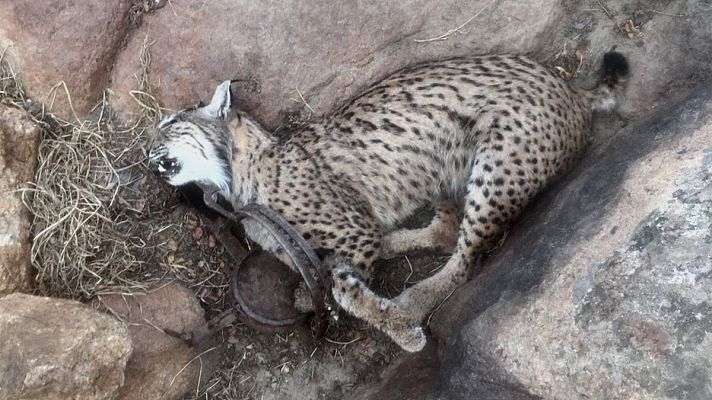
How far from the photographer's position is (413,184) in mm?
4004

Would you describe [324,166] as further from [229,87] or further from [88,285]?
[88,285]

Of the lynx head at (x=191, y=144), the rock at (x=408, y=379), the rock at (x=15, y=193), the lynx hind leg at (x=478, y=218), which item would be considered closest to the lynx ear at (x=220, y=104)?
the lynx head at (x=191, y=144)

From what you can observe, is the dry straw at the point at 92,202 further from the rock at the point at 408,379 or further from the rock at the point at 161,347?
the rock at the point at 408,379

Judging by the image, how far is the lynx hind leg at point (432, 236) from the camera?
4137 millimetres

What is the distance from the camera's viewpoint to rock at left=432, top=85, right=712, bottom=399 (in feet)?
8.43

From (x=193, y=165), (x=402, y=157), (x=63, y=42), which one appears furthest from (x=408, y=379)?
(x=63, y=42)

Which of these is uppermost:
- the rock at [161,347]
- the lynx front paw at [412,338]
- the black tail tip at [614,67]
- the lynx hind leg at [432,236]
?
the black tail tip at [614,67]

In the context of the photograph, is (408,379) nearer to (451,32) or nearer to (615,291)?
(615,291)

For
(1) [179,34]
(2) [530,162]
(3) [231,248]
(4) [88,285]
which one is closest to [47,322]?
(4) [88,285]

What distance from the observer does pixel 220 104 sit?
148 inches

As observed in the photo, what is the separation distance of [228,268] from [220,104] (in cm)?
95

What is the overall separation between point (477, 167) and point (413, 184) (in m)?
0.45

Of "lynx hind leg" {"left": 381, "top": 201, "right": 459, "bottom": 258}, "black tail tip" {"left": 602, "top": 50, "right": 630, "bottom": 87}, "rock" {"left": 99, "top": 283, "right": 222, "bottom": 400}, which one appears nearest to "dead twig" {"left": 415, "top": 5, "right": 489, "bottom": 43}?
"black tail tip" {"left": 602, "top": 50, "right": 630, "bottom": 87}

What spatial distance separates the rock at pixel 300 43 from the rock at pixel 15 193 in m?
0.54
